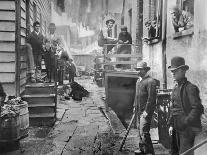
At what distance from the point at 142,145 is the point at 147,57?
5.96 meters

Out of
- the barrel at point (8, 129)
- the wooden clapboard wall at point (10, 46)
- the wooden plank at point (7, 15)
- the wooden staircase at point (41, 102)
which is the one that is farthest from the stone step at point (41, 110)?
the wooden plank at point (7, 15)

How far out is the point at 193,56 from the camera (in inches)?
285

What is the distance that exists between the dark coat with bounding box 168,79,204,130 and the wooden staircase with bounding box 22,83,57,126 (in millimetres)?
5821

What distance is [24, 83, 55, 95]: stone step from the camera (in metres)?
9.98

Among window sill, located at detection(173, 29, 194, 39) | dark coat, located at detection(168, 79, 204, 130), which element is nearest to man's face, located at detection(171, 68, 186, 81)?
dark coat, located at detection(168, 79, 204, 130)

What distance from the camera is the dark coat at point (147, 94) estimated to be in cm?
663

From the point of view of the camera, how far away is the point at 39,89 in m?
10.1

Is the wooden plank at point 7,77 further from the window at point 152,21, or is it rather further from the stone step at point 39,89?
the window at point 152,21

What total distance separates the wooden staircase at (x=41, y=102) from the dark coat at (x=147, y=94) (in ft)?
12.4

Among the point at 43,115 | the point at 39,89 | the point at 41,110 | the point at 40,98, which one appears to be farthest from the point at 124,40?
the point at 43,115

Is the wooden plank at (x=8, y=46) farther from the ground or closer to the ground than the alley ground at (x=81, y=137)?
farther from the ground

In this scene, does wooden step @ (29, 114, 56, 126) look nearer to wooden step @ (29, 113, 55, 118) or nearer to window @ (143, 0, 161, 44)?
wooden step @ (29, 113, 55, 118)

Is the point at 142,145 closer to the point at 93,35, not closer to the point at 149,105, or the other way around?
the point at 149,105

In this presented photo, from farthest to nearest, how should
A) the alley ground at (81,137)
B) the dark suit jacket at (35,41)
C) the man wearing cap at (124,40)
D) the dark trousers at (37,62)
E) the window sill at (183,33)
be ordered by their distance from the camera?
the man wearing cap at (124,40) → the dark trousers at (37,62) → the dark suit jacket at (35,41) → the window sill at (183,33) → the alley ground at (81,137)
